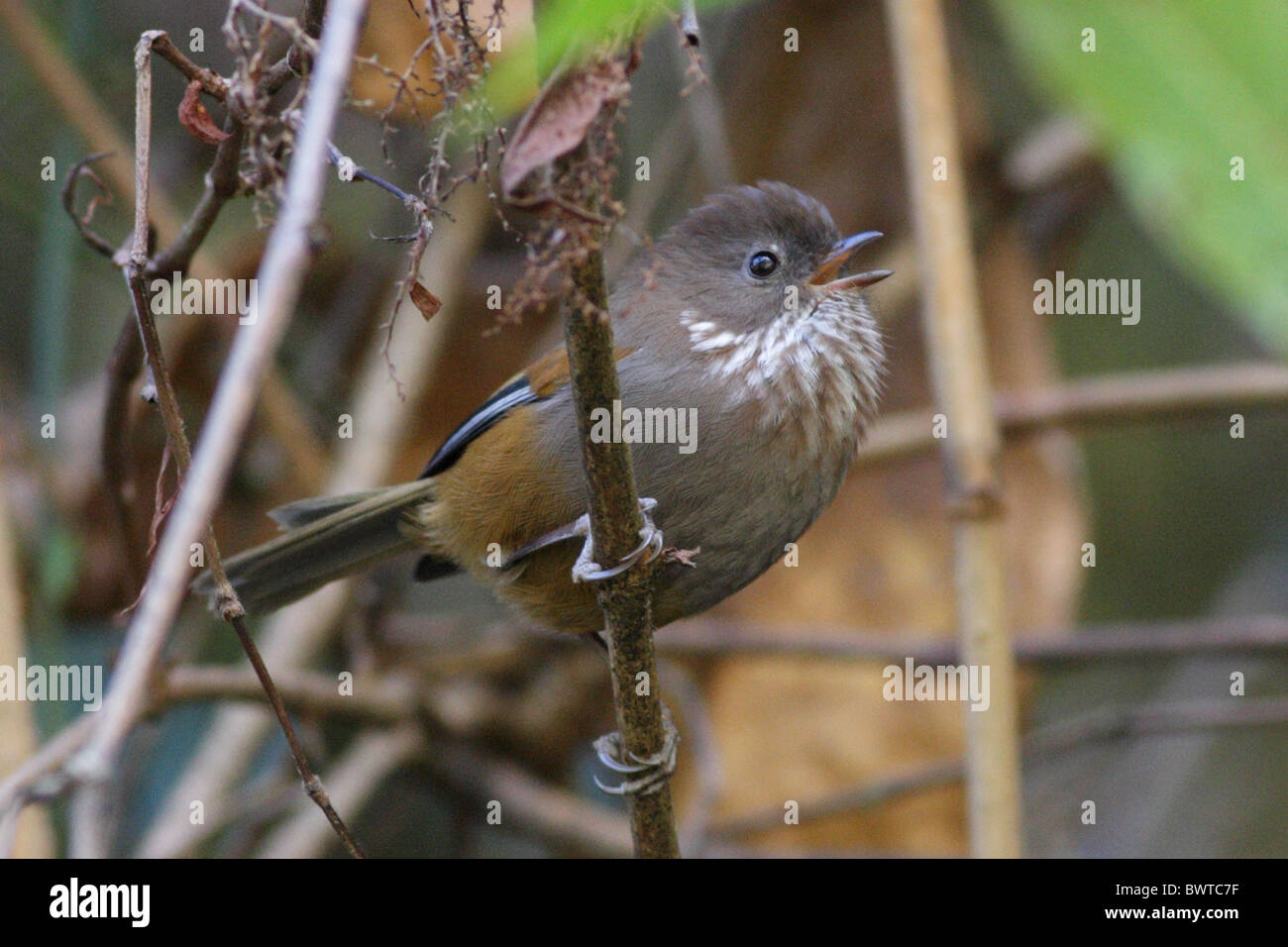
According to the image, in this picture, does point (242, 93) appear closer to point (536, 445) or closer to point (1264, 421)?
point (536, 445)

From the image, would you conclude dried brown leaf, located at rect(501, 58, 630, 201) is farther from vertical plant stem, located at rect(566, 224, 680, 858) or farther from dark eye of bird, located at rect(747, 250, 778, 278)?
dark eye of bird, located at rect(747, 250, 778, 278)

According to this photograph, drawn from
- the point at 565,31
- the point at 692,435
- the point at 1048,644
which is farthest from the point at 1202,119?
the point at 1048,644

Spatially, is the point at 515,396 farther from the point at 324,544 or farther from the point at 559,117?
the point at 559,117

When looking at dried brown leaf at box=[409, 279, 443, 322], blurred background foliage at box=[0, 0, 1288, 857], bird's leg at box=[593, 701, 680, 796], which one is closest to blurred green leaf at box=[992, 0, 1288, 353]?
dried brown leaf at box=[409, 279, 443, 322]

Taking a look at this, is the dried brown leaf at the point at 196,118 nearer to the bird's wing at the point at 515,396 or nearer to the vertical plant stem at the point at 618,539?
the vertical plant stem at the point at 618,539

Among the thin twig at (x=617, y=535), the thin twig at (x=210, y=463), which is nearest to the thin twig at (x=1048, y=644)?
the thin twig at (x=617, y=535)
